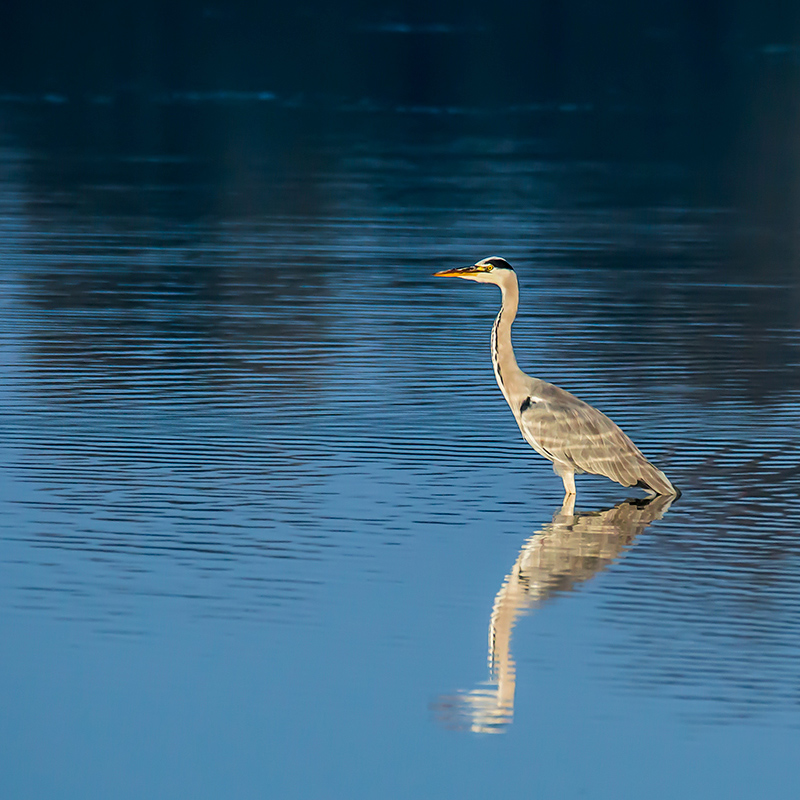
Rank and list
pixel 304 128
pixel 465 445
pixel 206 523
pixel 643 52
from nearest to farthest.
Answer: pixel 206 523 < pixel 465 445 < pixel 304 128 < pixel 643 52

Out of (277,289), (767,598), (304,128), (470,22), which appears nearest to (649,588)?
(767,598)

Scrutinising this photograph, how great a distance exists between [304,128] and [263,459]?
121ft

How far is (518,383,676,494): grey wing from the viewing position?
12.3 meters

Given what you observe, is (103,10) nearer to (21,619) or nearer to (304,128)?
(304,128)

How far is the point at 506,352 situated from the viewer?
41.6ft

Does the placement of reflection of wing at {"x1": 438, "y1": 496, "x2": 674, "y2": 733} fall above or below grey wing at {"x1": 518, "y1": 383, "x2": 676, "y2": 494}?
below

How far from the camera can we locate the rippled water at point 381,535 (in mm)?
8258

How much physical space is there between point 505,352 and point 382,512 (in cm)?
140

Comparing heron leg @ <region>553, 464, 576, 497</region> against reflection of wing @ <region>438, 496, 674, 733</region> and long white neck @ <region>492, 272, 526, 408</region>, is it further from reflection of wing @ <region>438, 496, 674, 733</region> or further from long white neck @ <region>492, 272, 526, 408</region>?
long white neck @ <region>492, 272, 526, 408</region>

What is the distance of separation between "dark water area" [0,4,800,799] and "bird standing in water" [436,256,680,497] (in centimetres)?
25

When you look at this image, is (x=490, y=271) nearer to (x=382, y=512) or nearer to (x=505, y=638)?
(x=382, y=512)

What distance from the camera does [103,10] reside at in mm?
110250

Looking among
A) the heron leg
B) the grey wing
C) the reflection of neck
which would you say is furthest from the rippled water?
the grey wing

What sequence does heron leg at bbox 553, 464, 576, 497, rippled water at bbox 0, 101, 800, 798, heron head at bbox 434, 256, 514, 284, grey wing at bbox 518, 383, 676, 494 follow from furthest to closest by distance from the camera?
heron head at bbox 434, 256, 514, 284, heron leg at bbox 553, 464, 576, 497, grey wing at bbox 518, 383, 676, 494, rippled water at bbox 0, 101, 800, 798
